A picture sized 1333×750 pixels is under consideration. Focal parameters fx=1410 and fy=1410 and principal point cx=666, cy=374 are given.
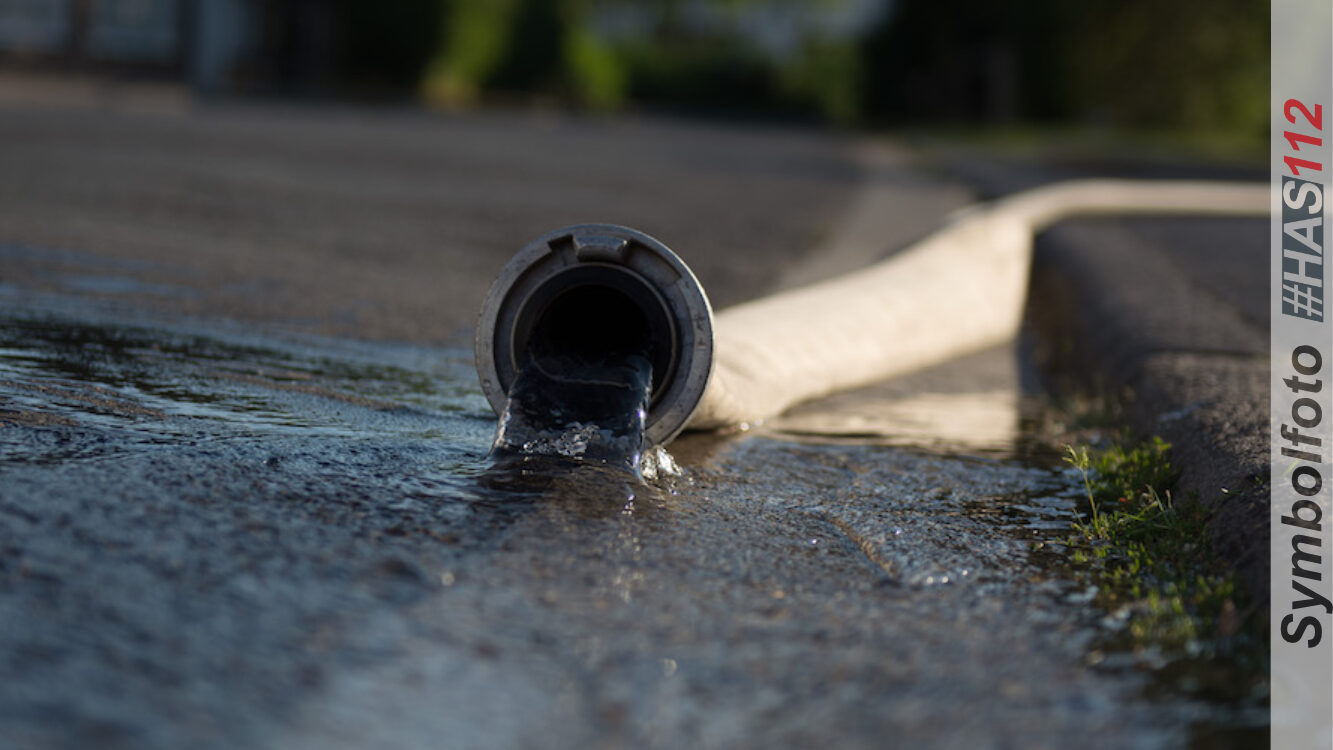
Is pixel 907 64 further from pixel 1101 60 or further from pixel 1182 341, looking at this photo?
pixel 1182 341

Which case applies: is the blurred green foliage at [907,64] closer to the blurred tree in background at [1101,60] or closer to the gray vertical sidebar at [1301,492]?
the blurred tree in background at [1101,60]

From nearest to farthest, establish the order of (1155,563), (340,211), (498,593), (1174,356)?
(498,593) → (1155,563) → (1174,356) → (340,211)

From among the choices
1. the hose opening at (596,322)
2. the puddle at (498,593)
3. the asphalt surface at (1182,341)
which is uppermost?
the hose opening at (596,322)

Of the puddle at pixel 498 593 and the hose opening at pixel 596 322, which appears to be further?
the hose opening at pixel 596 322

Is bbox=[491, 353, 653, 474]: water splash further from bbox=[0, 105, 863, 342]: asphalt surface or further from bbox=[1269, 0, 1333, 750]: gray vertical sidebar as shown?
bbox=[0, 105, 863, 342]: asphalt surface

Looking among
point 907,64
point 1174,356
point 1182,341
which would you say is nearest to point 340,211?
point 1182,341

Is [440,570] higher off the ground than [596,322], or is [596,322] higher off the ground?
[596,322]

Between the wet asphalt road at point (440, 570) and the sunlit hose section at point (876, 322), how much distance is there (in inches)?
7.0

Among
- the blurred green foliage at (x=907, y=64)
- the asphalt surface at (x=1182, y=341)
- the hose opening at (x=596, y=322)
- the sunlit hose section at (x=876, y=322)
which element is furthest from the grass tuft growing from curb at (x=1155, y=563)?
the blurred green foliage at (x=907, y=64)

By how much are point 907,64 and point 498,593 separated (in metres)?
43.5

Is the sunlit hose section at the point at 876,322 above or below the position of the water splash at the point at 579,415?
below

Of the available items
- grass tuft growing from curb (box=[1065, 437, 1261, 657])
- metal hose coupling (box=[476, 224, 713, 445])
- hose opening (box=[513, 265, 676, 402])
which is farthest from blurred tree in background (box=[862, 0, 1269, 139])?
metal hose coupling (box=[476, 224, 713, 445])

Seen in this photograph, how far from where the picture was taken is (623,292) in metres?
3.59

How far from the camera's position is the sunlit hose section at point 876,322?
165 inches
